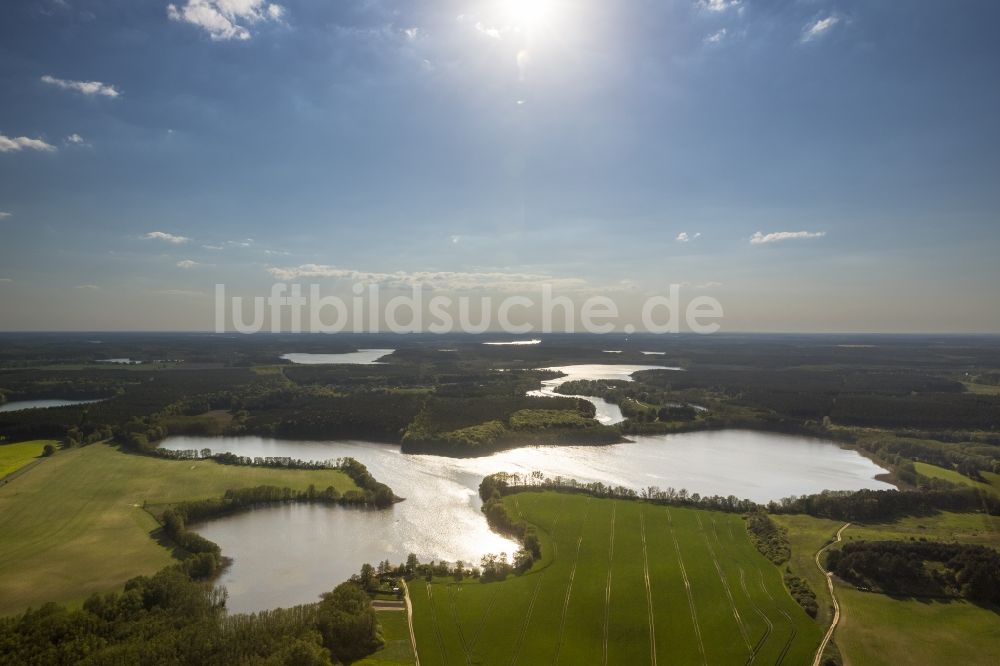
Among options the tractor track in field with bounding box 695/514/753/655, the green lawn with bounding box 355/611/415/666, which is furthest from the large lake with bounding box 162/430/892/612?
the tractor track in field with bounding box 695/514/753/655

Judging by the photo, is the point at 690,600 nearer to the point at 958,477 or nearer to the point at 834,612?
the point at 834,612

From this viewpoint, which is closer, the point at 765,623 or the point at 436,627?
the point at 765,623

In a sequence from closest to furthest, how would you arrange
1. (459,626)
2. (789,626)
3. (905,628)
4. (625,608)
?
(789,626) < (905,628) < (459,626) < (625,608)

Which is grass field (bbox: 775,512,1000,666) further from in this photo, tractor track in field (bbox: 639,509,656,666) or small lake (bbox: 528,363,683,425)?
small lake (bbox: 528,363,683,425)

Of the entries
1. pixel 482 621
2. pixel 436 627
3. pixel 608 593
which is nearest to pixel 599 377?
pixel 608 593

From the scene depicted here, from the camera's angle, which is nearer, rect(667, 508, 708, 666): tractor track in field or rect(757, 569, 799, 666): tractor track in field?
rect(757, 569, 799, 666): tractor track in field
